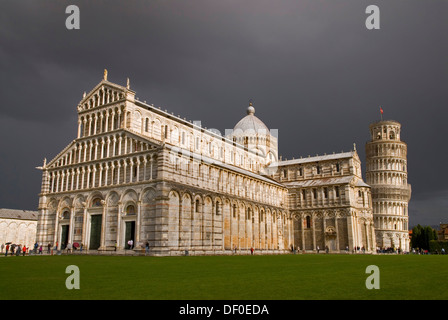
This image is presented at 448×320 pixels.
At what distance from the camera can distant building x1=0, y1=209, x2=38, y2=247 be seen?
249 ft

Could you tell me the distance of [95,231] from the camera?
45.4m

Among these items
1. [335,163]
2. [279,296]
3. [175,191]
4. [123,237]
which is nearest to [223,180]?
[175,191]

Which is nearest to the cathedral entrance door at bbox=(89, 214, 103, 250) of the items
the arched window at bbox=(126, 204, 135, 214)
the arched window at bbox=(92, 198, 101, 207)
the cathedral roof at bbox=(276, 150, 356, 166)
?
the arched window at bbox=(92, 198, 101, 207)

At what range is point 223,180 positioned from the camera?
50656mm

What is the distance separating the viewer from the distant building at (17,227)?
75.9 metres

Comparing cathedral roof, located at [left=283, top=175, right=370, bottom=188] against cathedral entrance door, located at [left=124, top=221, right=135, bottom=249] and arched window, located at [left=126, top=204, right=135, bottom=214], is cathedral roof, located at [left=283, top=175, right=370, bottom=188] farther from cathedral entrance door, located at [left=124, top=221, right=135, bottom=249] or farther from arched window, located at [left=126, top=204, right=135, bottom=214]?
cathedral entrance door, located at [left=124, top=221, right=135, bottom=249]

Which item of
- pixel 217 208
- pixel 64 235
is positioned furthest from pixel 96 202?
pixel 217 208

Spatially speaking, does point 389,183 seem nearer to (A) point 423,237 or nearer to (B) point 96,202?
(A) point 423,237

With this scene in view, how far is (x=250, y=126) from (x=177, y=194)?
38.9 m

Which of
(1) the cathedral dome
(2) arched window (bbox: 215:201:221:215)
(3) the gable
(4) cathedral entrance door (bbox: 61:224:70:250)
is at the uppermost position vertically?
(1) the cathedral dome

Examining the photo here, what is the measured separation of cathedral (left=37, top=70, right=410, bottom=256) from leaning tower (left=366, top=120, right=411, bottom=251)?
23700 millimetres

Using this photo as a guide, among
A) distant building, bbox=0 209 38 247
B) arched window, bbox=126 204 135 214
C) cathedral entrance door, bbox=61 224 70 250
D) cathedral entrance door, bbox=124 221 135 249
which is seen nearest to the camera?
cathedral entrance door, bbox=124 221 135 249

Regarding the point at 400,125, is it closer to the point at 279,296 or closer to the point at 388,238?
the point at 388,238

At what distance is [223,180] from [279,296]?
4112cm
